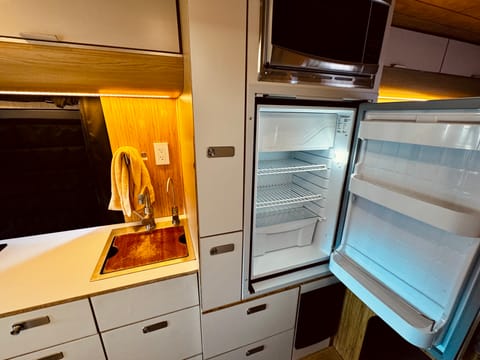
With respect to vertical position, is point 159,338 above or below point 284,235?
below

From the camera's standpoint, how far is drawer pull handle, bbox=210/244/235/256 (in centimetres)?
91

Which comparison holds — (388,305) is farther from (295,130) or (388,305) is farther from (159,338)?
(159,338)

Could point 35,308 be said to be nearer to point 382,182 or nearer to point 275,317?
point 275,317

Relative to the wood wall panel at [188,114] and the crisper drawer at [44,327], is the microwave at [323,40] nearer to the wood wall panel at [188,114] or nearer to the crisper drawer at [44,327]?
the wood wall panel at [188,114]

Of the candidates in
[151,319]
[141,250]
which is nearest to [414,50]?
[141,250]

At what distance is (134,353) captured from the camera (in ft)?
3.41

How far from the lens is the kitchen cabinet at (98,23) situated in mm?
713

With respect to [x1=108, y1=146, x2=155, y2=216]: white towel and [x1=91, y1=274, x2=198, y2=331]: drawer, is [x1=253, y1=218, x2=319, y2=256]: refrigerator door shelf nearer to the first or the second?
[x1=91, y1=274, x2=198, y2=331]: drawer

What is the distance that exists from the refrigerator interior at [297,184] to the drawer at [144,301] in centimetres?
34

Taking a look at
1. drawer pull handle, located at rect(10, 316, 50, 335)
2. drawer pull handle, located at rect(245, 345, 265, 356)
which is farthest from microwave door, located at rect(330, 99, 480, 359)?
drawer pull handle, located at rect(10, 316, 50, 335)

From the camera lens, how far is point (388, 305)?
845 mm

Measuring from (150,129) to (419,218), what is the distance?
4.60 feet

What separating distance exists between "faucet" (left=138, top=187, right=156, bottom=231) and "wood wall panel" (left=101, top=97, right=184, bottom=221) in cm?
13

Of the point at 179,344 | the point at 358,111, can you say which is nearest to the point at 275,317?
the point at 179,344
